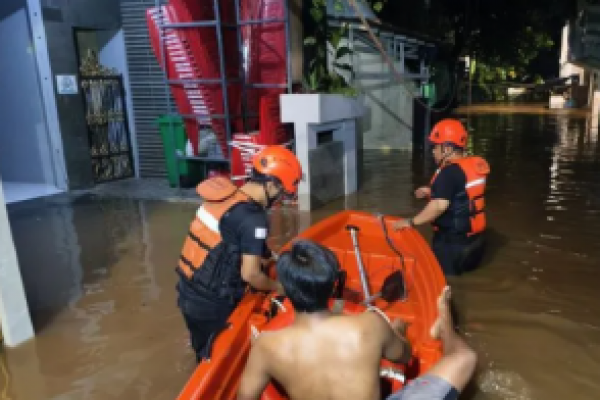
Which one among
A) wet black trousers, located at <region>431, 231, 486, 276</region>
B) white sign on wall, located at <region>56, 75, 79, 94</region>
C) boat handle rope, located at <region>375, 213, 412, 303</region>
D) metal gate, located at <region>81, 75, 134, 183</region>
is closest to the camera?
boat handle rope, located at <region>375, 213, 412, 303</region>

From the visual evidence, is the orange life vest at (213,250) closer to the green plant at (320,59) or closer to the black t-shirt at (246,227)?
the black t-shirt at (246,227)

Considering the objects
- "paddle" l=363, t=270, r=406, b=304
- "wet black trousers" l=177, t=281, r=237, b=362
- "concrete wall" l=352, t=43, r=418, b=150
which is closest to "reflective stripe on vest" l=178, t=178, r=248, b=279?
"wet black trousers" l=177, t=281, r=237, b=362

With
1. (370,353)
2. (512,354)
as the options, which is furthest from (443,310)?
(512,354)

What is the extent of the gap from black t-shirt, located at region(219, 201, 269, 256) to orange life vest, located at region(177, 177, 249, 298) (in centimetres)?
4

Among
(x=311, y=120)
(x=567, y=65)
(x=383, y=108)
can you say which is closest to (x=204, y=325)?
(x=311, y=120)

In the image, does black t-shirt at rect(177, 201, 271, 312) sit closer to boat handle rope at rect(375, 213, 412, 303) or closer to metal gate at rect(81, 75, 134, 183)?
boat handle rope at rect(375, 213, 412, 303)

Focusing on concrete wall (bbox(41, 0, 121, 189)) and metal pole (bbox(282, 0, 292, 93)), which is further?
concrete wall (bbox(41, 0, 121, 189))

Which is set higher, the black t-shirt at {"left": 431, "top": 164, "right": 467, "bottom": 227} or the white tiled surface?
the black t-shirt at {"left": 431, "top": 164, "right": 467, "bottom": 227}

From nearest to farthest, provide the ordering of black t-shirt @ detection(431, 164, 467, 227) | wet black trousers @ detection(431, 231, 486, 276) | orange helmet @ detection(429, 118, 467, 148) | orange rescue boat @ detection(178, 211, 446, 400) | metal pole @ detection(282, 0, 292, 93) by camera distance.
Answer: orange rescue boat @ detection(178, 211, 446, 400) → black t-shirt @ detection(431, 164, 467, 227) → orange helmet @ detection(429, 118, 467, 148) → wet black trousers @ detection(431, 231, 486, 276) → metal pole @ detection(282, 0, 292, 93)

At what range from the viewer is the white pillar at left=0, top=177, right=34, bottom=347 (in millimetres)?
3477

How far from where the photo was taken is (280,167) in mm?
2857

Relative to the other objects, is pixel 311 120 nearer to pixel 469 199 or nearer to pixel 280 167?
pixel 469 199

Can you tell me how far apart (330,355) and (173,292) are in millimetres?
3023

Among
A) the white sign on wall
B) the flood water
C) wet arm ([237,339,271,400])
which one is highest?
the white sign on wall
